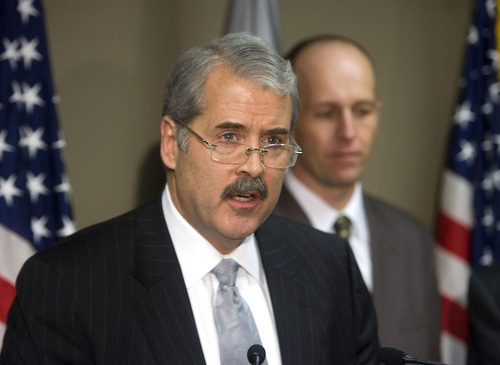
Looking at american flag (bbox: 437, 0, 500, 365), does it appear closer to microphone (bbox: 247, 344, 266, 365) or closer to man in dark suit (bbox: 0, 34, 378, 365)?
man in dark suit (bbox: 0, 34, 378, 365)

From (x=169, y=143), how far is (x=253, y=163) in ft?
1.01

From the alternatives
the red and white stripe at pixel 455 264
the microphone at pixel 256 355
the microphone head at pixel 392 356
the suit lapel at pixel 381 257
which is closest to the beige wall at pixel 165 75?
the red and white stripe at pixel 455 264

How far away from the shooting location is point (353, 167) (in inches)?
124

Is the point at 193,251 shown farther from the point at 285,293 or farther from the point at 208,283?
the point at 285,293

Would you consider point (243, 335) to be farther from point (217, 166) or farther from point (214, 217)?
point (217, 166)

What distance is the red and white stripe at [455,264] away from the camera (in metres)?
3.93

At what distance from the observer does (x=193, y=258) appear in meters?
2.16

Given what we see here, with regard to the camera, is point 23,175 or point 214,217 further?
point 23,175

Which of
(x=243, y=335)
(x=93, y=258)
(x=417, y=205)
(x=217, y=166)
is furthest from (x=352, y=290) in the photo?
(x=417, y=205)

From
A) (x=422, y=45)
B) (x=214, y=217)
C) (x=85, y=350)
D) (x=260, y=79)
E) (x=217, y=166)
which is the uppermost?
(x=422, y=45)

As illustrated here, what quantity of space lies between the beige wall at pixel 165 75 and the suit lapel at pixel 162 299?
1.01m

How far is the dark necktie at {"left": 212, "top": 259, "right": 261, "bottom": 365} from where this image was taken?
2.04 metres

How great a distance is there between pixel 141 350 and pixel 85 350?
0.16m

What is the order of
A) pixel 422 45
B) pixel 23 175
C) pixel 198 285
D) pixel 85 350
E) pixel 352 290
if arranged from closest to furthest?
pixel 85 350 → pixel 198 285 → pixel 352 290 → pixel 23 175 → pixel 422 45
